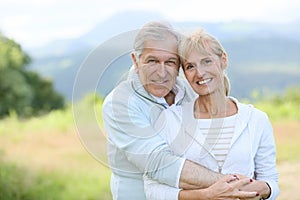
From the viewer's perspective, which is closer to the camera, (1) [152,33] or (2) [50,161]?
(1) [152,33]

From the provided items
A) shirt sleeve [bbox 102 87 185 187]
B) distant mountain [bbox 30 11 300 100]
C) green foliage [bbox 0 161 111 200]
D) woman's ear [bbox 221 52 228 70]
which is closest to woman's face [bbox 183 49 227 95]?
woman's ear [bbox 221 52 228 70]

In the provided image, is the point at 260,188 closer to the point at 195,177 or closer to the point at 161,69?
the point at 195,177

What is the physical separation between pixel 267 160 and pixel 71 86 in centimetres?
228

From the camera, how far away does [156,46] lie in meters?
1.56

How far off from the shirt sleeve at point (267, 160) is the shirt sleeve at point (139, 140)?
21 centimetres

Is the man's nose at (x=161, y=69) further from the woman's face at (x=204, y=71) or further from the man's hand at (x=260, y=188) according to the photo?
the man's hand at (x=260, y=188)

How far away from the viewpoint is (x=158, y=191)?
158 cm

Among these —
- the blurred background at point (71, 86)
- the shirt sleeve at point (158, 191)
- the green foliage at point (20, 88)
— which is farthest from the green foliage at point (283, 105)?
the shirt sleeve at point (158, 191)

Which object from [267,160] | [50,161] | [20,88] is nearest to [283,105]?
[50,161]

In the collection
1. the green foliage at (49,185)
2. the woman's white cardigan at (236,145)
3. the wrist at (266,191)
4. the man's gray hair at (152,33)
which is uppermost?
the man's gray hair at (152,33)

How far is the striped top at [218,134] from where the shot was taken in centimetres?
160

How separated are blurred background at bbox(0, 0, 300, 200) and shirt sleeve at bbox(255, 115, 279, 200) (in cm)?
187

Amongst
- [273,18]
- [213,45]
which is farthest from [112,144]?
[273,18]

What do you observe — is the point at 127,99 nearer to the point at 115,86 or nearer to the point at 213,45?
the point at 115,86
